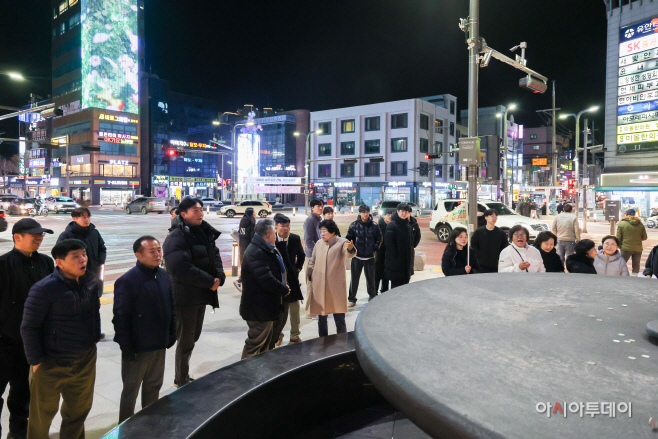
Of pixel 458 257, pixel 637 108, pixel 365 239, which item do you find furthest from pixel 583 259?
pixel 637 108

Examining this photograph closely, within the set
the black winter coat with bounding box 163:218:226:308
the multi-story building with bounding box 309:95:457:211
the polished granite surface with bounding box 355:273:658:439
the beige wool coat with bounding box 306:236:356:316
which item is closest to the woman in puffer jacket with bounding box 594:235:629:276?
the polished granite surface with bounding box 355:273:658:439

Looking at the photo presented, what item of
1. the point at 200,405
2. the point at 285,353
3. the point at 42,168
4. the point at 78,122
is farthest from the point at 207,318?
the point at 42,168

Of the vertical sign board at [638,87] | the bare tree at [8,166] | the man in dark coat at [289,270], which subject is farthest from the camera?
the bare tree at [8,166]

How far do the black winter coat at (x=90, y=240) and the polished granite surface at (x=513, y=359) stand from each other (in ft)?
15.3

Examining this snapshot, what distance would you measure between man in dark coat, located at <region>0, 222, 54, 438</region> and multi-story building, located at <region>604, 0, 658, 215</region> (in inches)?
1418

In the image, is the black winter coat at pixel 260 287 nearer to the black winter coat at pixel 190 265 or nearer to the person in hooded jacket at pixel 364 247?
the black winter coat at pixel 190 265

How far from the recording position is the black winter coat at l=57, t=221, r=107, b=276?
5641 mm

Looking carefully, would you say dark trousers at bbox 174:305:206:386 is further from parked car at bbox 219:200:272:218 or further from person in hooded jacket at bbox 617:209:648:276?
parked car at bbox 219:200:272:218

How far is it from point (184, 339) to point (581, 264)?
5.16 m

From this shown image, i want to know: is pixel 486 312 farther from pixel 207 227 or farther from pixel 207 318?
pixel 207 318

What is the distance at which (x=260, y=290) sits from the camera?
438 cm

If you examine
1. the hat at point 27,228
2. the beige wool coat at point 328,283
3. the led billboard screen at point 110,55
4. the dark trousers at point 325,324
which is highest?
the led billboard screen at point 110,55

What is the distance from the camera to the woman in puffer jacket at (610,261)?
5.70 meters

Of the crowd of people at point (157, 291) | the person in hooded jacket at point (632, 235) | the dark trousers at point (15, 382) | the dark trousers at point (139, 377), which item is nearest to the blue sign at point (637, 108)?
the person in hooded jacket at point (632, 235)
